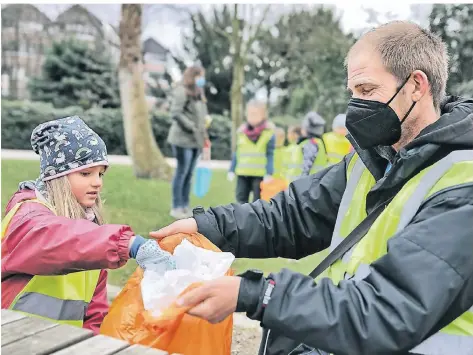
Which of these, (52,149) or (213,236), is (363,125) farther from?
(52,149)

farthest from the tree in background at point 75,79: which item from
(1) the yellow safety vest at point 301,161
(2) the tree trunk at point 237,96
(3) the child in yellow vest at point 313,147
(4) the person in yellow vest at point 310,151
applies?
(3) the child in yellow vest at point 313,147

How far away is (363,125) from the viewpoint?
1943 mm

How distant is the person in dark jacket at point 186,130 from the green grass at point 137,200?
0.39 metres

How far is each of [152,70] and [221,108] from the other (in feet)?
17.0

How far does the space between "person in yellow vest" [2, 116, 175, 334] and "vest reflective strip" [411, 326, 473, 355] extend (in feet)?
2.75

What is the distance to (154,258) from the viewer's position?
1959 millimetres

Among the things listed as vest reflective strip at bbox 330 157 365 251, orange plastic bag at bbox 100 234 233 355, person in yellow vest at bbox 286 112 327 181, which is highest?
vest reflective strip at bbox 330 157 365 251

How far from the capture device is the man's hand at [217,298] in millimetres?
1493

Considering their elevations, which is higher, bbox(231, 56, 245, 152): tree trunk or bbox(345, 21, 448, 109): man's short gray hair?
bbox(345, 21, 448, 109): man's short gray hair

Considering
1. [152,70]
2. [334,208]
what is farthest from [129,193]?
[152,70]

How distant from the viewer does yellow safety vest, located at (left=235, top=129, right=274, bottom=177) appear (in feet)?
23.6

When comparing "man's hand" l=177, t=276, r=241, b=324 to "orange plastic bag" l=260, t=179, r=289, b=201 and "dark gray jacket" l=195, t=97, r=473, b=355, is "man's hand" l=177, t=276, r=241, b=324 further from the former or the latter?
"orange plastic bag" l=260, t=179, r=289, b=201

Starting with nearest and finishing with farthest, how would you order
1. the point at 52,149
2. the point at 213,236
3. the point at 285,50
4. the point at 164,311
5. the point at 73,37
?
the point at 164,311, the point at 213,236, the point at 52,149, the point at 73,37, the point at 285,50

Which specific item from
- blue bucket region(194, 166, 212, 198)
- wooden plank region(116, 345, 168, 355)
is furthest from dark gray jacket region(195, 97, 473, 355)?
blue bucket region(194, 166, 212, 198)
